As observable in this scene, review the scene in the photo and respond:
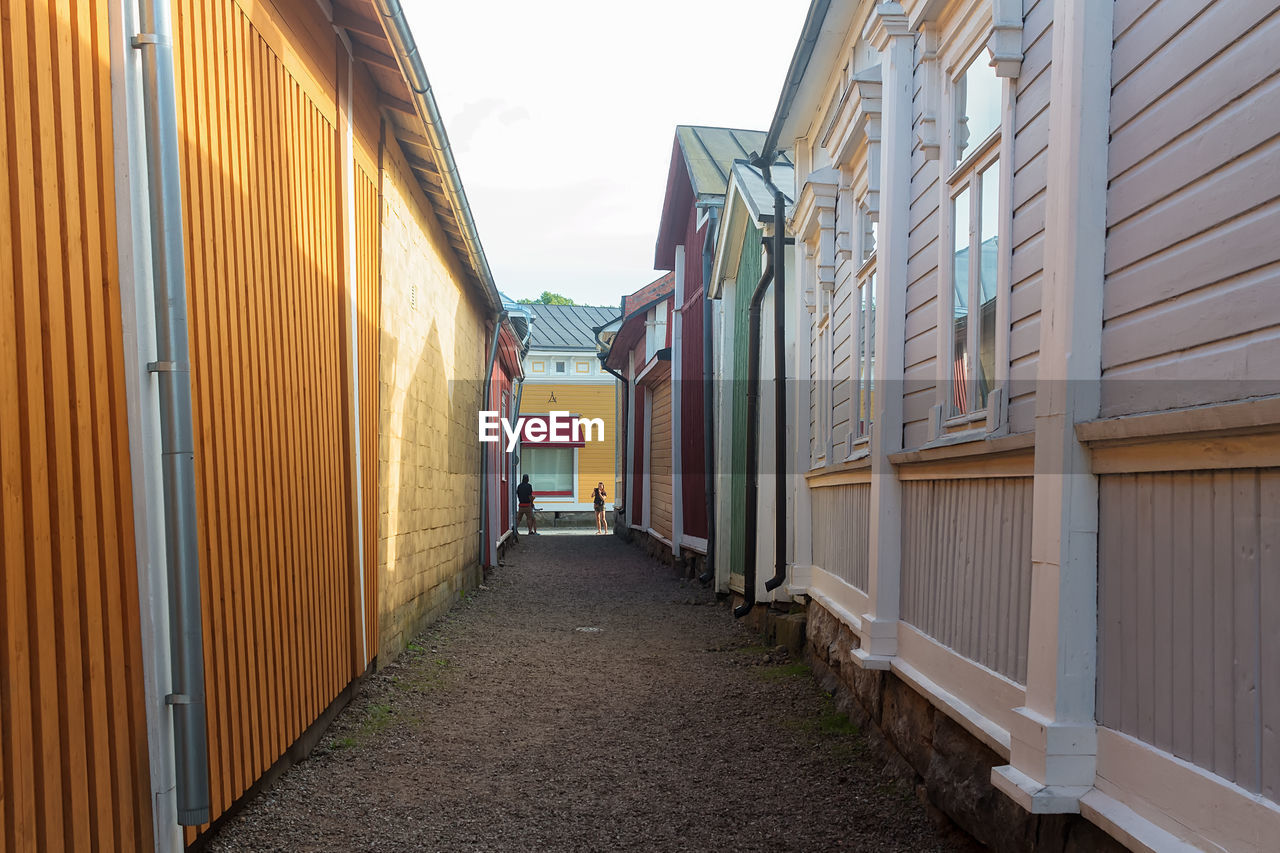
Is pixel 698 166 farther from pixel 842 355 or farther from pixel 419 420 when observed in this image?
pixel 842 355

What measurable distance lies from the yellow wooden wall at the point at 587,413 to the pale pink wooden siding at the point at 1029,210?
29.6 meters

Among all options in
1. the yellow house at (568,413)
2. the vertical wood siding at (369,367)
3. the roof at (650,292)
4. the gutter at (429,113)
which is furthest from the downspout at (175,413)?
the yellow house at (568,413)

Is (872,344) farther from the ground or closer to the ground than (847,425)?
farther from the ground

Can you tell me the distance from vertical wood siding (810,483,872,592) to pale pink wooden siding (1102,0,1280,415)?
3.15 meters

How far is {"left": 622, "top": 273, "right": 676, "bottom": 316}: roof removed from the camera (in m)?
18.9

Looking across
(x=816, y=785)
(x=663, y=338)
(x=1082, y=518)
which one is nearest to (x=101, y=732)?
(x=1082, y=518)

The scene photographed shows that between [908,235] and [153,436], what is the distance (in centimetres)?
369

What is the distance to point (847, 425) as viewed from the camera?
7.16 metres

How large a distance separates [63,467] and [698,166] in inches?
520

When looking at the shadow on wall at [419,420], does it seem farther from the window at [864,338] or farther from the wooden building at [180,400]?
the window at [864,338]

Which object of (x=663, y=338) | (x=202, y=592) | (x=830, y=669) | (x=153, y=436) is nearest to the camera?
(x=153, y=436)

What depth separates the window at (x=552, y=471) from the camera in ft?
109

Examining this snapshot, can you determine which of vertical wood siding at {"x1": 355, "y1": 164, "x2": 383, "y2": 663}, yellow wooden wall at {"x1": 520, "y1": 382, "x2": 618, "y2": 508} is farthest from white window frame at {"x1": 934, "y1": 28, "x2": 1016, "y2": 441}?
yellow wooden wall at {"x1": 520, "y1": 382, "x2": 618, "y2": 508}

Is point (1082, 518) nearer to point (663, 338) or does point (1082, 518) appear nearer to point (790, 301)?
point (790, 301)
